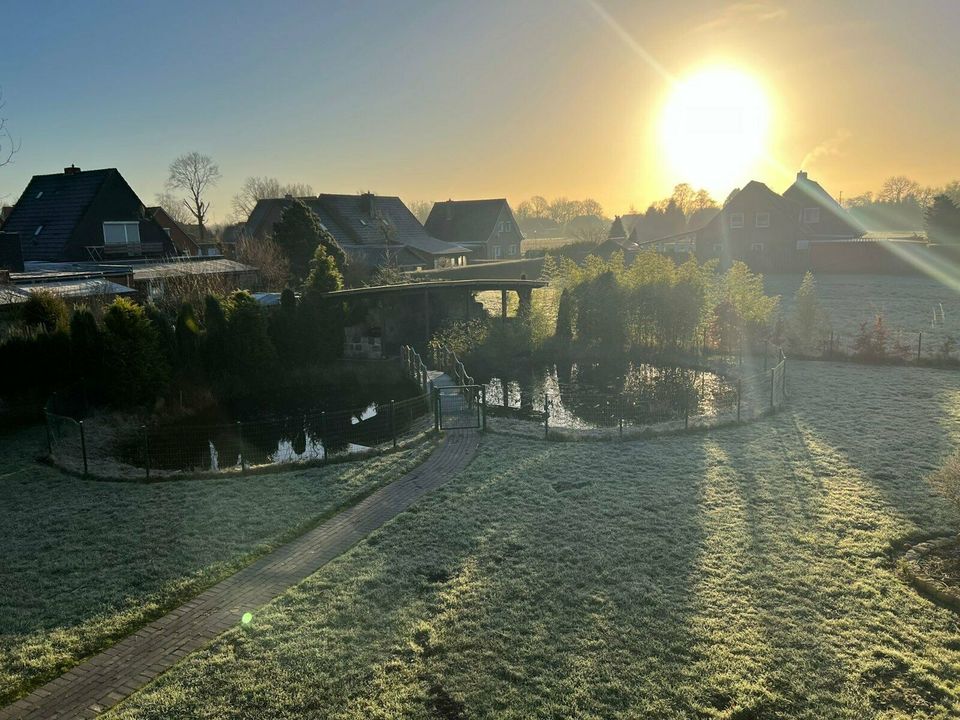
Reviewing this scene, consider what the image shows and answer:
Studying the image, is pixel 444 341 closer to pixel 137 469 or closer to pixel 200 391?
pixel 200 391

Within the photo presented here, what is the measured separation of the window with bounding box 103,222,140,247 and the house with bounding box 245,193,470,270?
10757 mm

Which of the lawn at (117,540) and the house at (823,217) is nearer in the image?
the lawn at (117,540)

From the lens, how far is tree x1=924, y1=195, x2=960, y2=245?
175ft

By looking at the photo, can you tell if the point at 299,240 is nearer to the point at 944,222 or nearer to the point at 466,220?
the point at 466,220

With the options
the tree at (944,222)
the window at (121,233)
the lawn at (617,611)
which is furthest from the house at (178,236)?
the tree at (944,222)

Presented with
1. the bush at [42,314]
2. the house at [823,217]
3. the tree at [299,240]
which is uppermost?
the house at [823,217]

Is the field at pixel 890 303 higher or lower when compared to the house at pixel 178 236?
lower

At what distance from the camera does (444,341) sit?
27.4 meters

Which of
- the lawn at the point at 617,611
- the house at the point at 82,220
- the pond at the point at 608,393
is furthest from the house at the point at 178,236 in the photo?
the lawn at the point at 617,611

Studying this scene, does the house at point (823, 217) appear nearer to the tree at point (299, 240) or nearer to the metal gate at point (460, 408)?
the tree at point (299, 240)

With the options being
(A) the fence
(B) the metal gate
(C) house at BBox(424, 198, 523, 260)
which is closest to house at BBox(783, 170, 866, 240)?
(C) house at BBox(424, 198, 523, 260)

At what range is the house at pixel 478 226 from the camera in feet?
213

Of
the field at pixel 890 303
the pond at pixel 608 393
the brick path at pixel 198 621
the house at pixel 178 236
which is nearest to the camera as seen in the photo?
the brick path at pixel 198 621

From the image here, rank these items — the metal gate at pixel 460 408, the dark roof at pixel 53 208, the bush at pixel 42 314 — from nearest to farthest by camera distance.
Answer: the metal gate at pixel 460 408 < the bush at pixel 42 314 < the dark roof at pixel 53 208
